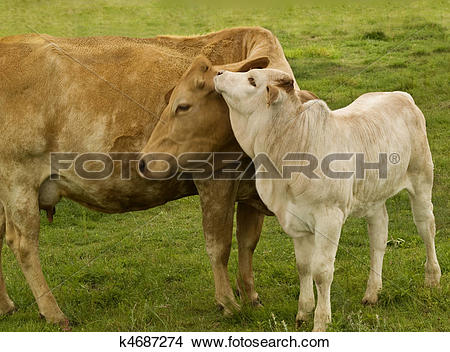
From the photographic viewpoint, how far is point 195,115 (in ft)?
20.0

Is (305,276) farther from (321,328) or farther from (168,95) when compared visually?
(168,95)

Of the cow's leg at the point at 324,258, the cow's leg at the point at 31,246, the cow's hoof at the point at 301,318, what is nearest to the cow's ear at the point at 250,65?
the cow's leg at the point at 324,258

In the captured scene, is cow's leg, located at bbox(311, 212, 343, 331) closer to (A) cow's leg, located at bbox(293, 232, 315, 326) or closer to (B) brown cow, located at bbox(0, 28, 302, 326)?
(A) cow's leg, located at bbox(293, 232, 315, 326)

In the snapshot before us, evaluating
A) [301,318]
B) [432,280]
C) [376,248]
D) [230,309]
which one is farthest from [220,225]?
[432,280]

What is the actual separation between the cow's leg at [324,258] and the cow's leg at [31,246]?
99.8 inches

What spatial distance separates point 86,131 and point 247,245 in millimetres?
1890

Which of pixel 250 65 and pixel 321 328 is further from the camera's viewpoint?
pixel 250 65

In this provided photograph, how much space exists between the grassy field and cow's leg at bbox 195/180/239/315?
0.71 ft

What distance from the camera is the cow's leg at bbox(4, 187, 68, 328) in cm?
694

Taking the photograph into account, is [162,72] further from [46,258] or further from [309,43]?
[309,43]

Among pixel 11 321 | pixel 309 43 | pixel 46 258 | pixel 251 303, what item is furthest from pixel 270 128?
pixel 309 43

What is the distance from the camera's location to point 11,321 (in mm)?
7168

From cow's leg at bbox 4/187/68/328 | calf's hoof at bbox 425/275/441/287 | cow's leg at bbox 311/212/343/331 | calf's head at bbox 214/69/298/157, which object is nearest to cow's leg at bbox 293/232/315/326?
cow's leg at bbox 311/212/343/331

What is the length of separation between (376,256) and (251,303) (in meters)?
1.26
